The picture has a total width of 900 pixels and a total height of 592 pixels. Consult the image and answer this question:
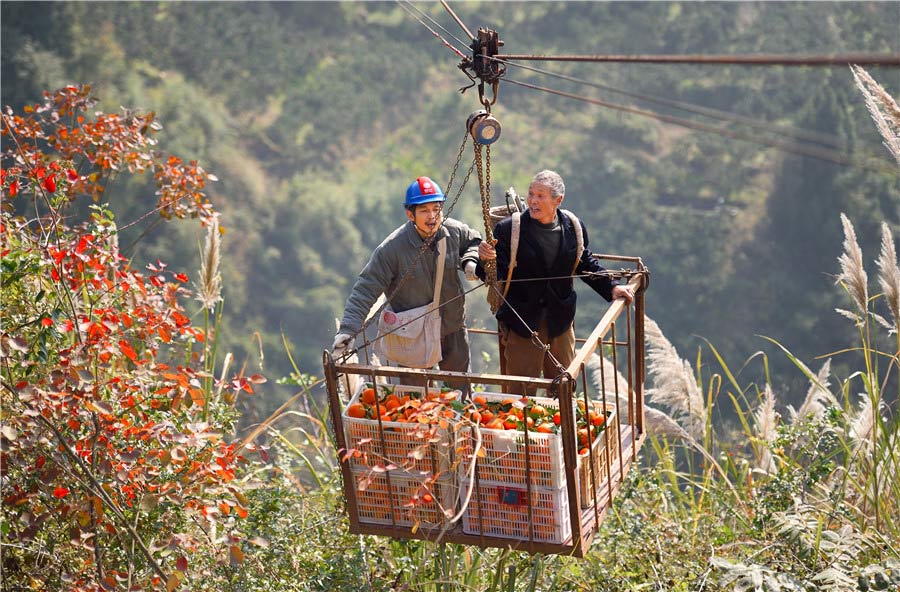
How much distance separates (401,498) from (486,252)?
2.68 ft

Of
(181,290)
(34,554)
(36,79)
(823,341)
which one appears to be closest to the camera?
(34,554)

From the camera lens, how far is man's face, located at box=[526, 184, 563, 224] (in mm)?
3478

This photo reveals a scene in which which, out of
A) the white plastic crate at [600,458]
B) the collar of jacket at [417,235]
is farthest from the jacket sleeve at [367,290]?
the white plastic crate at [600,458]

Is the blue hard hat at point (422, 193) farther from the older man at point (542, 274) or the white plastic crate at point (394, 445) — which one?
the white plastic crate at point (394, 445)

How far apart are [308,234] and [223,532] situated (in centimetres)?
2913

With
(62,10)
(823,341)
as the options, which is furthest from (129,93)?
(823,341)

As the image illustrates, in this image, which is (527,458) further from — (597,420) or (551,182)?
(551,182)

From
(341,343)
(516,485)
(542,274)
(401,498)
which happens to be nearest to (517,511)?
(516,485)

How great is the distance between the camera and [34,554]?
3455 mm

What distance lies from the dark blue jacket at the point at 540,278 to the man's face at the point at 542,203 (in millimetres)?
59

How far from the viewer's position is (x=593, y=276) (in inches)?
142

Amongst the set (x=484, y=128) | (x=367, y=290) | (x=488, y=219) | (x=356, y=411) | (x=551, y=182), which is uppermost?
(x=484, y=128)

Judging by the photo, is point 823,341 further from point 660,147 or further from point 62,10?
point 62,10

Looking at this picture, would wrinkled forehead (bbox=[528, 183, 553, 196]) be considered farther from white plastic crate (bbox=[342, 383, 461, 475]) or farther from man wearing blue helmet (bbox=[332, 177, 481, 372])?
white plastic crate (bbox=[342, 383, 461, 475])
